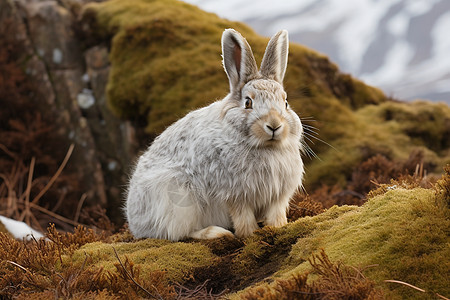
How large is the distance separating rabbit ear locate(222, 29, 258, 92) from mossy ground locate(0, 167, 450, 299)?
1.47 meters

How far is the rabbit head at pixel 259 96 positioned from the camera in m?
4.14

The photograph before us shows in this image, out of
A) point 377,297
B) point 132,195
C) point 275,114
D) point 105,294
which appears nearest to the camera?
point 377,297

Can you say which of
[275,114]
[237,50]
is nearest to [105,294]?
[275,114]

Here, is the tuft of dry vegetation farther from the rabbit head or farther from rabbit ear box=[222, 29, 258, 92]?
rabbit ear box=[222, 29, 258, 92]

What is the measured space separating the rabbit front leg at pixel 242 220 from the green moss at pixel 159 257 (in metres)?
0.44

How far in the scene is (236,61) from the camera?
4523 millimetres

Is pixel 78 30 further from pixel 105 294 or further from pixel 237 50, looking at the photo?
pixel 105 294

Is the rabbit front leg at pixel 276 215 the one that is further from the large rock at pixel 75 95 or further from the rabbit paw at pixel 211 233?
the large rock at pixel 75 95

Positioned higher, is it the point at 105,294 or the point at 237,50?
the point at 237,50

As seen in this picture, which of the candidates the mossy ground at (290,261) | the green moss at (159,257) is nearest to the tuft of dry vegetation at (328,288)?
the mossy ground at (290,261)

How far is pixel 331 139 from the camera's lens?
922cm

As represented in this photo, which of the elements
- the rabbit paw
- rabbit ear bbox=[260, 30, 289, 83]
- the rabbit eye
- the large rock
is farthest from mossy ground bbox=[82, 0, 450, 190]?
the rabbit eye

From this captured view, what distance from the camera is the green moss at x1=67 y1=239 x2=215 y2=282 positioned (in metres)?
3.65

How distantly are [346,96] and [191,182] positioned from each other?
23.3 feet
